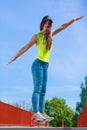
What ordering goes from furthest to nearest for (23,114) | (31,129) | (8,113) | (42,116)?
(23,114) → (8,113) → (42,116) → (31,129)

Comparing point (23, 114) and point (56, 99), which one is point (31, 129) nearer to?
point (23, 114)

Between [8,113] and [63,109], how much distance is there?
6804 centimetres

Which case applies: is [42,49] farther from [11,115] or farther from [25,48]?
[11,115]

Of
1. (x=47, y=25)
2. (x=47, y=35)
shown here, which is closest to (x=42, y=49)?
(x=47, y=35)

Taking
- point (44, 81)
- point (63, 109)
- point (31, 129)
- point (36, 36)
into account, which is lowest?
point (31, 129)

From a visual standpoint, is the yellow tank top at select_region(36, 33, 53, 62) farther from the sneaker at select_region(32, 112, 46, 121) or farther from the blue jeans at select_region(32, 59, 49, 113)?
the sneaker at select_region(32, 112, 46, 121)

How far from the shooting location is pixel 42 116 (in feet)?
27.0

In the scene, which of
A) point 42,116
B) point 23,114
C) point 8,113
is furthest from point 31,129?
point 23,114

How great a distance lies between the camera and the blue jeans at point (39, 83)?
27.0ft

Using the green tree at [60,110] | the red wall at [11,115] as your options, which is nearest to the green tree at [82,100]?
the green tree at [60,110]

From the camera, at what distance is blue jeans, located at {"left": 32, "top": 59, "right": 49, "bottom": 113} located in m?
8.23

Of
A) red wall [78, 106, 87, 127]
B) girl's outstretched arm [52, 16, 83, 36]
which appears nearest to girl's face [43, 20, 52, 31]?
girl's outstretched arm [52, 16, 83, 36]

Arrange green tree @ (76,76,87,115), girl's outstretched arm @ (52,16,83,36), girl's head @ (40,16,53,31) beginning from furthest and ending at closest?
1. green tree @ (76,76,87,115)
2. girl's outstretched arm @ (52,16,83,36)
3. girl's head @ (40,16,53,31)

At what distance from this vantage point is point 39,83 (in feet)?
27.2
